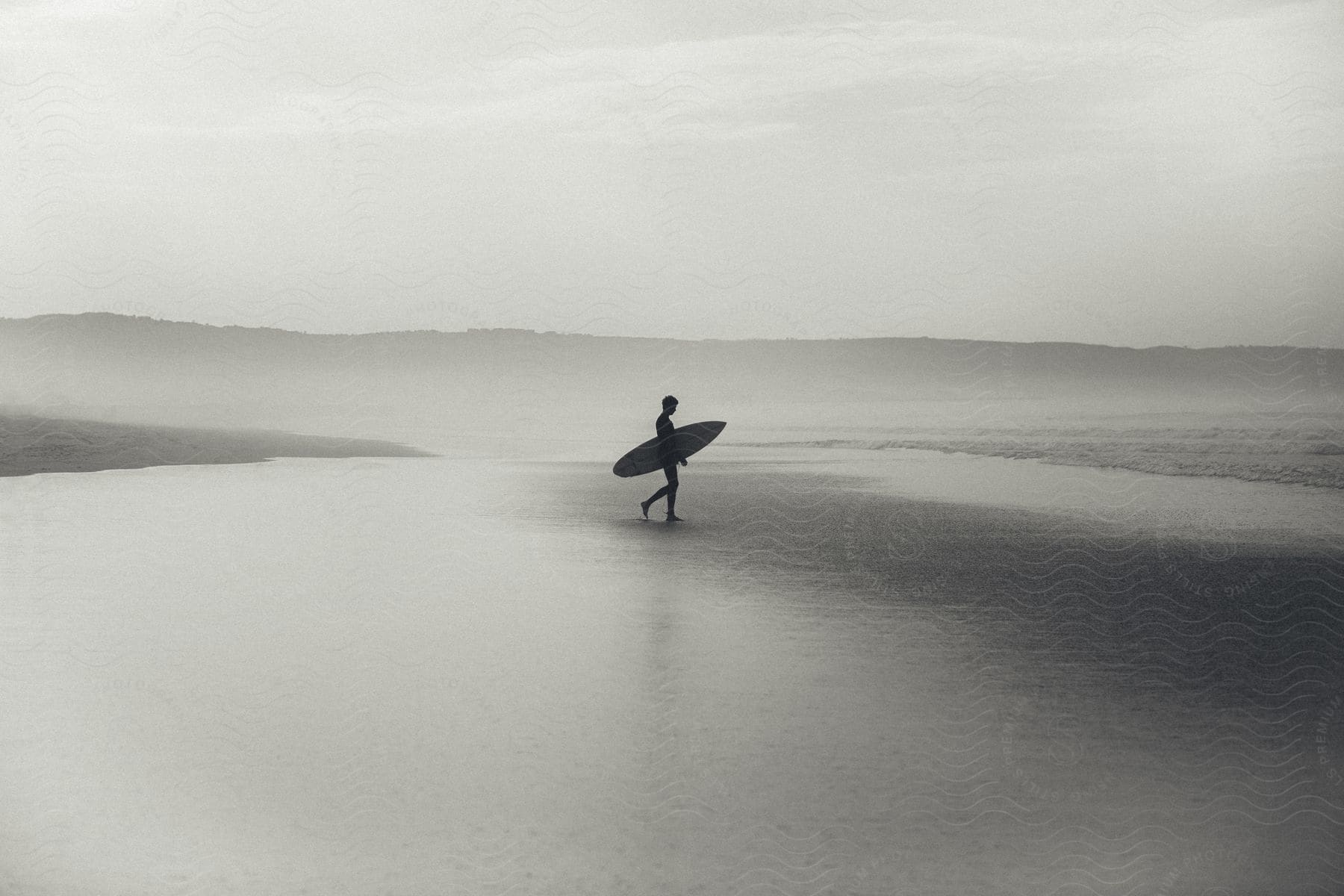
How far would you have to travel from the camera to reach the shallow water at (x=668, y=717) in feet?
13.4

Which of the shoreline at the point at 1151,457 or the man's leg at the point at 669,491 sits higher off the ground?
the shoreline at the point at 1151,457

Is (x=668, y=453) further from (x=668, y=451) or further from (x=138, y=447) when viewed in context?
(x=138, y=447)

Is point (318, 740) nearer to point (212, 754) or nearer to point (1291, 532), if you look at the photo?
point (212, 754)

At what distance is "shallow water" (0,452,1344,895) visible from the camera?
4090 millimetres

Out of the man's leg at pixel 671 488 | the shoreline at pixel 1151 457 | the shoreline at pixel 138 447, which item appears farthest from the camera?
the shoreline at pixel 138 447

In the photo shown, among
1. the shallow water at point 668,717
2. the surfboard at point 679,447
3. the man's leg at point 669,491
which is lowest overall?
the shallow water at point 668,717

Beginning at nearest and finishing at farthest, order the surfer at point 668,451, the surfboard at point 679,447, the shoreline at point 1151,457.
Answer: the surfer at point 668,451 < the surfboard at point 679,447 < the shoreline at point 1151,457

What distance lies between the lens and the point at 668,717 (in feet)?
18.1

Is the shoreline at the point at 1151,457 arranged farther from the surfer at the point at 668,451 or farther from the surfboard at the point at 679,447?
the surfer at the point at 668,451

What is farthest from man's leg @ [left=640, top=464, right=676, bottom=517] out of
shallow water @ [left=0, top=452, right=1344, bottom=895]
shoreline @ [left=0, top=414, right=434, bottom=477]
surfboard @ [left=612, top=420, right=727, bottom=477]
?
shoreline @ [left=0, top=414, right=434, bottom=477]

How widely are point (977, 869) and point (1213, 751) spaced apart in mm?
1767

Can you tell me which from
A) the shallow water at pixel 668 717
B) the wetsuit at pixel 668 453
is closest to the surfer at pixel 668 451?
the wetsuit at pixel 668 453

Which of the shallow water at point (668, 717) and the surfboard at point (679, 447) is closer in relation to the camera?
the shallow water at point (668, 717)

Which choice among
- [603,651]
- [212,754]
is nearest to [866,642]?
[603,651]
